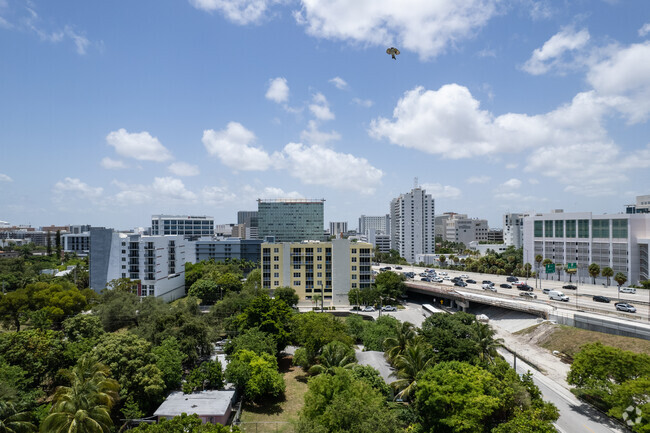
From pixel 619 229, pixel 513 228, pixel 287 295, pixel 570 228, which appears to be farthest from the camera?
pixel 513 228

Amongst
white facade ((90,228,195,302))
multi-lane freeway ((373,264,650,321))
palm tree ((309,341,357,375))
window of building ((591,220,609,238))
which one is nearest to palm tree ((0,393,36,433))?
palm tree ((309,341,357,375))

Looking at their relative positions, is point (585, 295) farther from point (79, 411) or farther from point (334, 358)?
point (79, 411)

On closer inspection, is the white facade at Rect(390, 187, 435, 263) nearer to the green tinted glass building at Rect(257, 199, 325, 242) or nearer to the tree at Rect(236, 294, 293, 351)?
the green tinted glass building at Rect(257, 199, 325, 242)

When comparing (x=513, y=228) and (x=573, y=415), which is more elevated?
(x=513, y=228)

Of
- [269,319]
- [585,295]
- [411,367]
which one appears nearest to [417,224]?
[585,295]

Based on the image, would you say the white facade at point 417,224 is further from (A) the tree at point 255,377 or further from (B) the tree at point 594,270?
(A) the tree at point 255,377

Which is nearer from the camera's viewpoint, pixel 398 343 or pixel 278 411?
pixel 278 411
